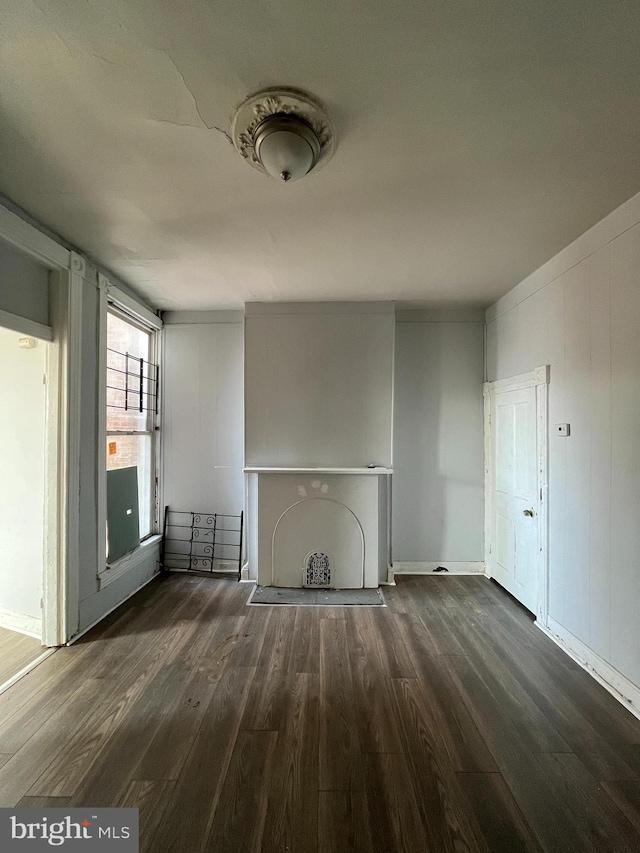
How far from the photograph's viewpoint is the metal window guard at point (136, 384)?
3590 millimetres

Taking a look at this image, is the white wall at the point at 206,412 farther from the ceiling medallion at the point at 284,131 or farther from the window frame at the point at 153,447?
the ceiling medallion at the point at 284,131

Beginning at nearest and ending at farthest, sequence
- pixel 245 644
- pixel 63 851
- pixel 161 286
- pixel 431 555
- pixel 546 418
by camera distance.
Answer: pixel 63 851
pixel 245 644
pixel 546 418
pixel 161 286
pixel 431 555

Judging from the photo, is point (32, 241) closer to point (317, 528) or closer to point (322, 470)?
point (322, 470)

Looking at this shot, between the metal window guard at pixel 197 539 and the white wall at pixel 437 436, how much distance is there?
170cm

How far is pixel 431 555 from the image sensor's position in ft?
13.4

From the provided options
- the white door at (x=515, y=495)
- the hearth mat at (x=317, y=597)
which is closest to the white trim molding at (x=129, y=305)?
the hearth mat at (x=317, y=597)

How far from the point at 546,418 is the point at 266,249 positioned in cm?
237

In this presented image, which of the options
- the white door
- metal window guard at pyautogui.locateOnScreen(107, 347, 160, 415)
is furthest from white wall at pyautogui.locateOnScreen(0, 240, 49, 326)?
the white door

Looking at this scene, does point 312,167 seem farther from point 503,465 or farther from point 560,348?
point 503,465

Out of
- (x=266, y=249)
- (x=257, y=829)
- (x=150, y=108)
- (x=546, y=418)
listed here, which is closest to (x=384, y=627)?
(x=257, y=829)

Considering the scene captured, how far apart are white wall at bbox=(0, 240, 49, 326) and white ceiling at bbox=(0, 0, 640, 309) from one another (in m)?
0.29

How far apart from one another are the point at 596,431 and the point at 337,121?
2184 millimetres

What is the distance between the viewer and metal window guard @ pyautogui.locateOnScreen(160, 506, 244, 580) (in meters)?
4.17

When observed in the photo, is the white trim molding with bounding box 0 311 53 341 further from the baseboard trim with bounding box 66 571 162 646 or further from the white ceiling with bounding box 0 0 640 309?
the baseboard trim with bounding box 66 571 162 646
